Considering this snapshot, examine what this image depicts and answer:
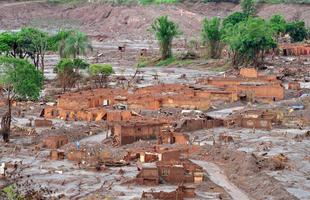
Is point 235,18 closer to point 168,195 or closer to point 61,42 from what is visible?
point 61,42

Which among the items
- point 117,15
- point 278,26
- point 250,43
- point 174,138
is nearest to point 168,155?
point 174,138

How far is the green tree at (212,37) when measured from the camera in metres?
99.7

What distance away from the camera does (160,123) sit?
49312mm

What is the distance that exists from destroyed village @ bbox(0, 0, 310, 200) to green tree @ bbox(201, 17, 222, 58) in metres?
0.13

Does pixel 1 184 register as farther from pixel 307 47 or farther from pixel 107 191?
pixel 307 47

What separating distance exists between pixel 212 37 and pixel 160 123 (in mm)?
52840

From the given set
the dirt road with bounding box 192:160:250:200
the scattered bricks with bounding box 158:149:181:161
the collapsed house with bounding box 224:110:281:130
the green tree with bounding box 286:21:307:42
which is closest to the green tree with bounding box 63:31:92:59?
the green tree with bounding box 286:21:307:42

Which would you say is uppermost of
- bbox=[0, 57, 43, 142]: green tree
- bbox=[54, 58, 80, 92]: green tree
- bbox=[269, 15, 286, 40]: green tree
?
bbox=[269, 15, 286, 40]: green tree

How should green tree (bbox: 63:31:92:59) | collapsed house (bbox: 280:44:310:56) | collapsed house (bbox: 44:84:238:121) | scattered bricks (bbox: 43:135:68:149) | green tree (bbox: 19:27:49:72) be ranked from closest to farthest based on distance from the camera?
scattered bricks (bbox: 43:135:68:149)
collapsed house (bbox: 44:84:238:121)
green tree (bbox: 19:27:49:72)
green tree (bbox: 63:31:92:59)
collapsed house (bbox: 280:44:310:56)

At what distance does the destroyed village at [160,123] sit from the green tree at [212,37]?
4.9 inches

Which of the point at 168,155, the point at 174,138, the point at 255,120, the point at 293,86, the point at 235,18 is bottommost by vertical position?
the point at 174,138

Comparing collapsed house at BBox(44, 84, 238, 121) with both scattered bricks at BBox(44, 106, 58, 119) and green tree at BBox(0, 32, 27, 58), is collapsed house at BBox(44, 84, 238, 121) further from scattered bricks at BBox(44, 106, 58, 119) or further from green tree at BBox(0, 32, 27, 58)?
green tree at BBox(0, 32, 27, 58)

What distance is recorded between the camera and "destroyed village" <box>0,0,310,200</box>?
37.2 meters

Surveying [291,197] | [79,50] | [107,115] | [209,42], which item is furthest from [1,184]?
[209,42]
